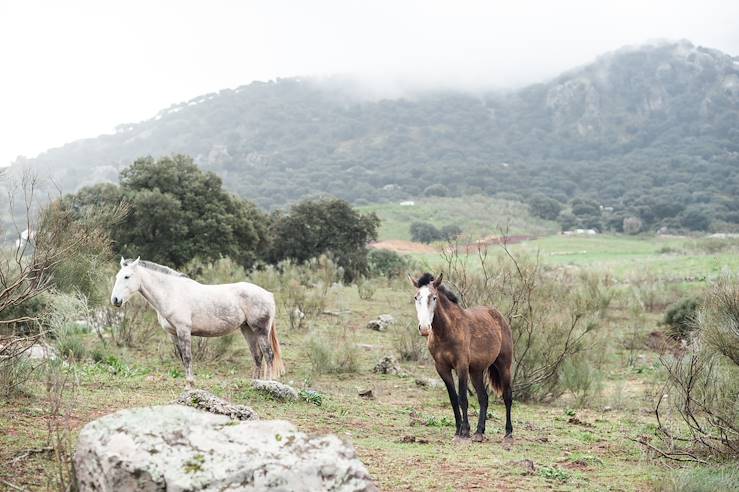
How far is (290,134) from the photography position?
609ft

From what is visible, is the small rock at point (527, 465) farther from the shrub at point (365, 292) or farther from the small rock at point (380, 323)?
the shrub at point (365, 292)

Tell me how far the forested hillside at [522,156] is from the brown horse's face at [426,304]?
89789 mm

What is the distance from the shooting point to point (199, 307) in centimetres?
1180

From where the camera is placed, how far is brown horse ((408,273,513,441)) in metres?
8.53

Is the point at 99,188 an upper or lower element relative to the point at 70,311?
upper

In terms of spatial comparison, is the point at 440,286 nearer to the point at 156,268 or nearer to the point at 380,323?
the point at 156,268

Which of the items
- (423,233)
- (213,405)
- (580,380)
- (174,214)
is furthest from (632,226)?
(213,405)

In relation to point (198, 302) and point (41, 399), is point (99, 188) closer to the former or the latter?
point (198, 302)

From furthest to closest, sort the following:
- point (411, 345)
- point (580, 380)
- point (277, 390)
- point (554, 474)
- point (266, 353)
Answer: point (411, 345) < point (580, 380) < point (266, 353) < point (277, 390) < point (554, 474)

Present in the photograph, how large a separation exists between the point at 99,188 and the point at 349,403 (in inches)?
853

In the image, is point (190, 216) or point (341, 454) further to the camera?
point (190, 216)

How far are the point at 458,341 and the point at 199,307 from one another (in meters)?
5.13

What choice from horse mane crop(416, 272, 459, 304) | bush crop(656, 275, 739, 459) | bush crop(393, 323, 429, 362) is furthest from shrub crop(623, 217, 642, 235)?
horse mane crop(416, 272, 459, 304)

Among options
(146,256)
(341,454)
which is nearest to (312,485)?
(341,454)
